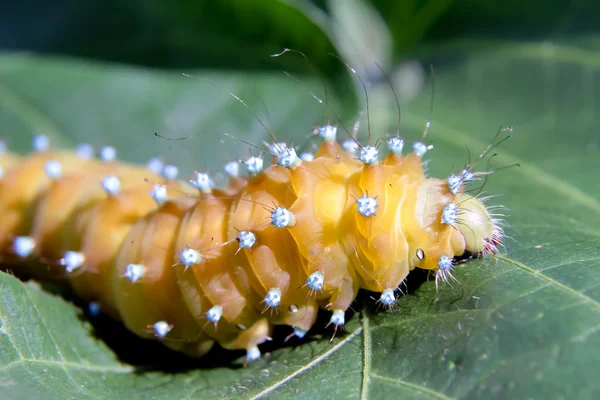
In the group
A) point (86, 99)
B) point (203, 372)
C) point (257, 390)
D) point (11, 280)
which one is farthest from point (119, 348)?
point (86, 99)

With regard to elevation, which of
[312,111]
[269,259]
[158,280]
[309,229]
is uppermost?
[312,111]

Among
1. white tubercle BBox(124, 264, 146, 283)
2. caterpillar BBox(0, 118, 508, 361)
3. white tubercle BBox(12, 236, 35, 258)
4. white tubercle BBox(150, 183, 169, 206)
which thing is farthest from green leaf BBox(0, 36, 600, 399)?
white tubercle BBox(150, 183, 169, 206)

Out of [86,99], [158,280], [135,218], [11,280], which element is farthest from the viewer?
[86,99]

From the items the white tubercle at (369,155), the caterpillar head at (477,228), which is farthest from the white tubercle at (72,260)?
the caterpillar head at (477,228)

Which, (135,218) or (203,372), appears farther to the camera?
(135,218)

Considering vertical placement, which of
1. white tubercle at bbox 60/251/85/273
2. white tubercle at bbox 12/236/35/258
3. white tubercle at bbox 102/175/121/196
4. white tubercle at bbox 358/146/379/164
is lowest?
white tubercle at bbox 12/236/35/258

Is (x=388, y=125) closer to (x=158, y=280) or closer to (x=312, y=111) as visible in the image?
(x=312, y=111)

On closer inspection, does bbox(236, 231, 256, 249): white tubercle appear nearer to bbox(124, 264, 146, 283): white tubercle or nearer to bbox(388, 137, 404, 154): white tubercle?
bbox(124, 264, 146, 283): white tubercle
